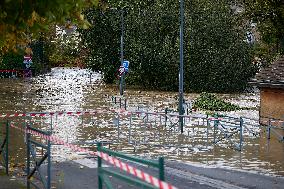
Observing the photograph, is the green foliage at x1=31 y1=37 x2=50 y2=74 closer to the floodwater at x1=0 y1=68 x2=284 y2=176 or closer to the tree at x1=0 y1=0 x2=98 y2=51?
the floodwater at x1=0 y1=68 x2=284 y2=176

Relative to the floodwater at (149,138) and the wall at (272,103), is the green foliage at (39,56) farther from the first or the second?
the wall at (272,103)

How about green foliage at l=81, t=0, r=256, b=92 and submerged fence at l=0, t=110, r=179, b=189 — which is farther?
green foliage at l=81, t=0, r=256, b=92

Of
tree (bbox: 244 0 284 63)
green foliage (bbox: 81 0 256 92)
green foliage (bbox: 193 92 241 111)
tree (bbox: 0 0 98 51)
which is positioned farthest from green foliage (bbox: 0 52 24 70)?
tree (bbox: 0 0 98 51)

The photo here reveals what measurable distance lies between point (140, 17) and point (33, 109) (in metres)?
21.3

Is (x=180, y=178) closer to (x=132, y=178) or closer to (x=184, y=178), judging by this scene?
(x=184, y=178)

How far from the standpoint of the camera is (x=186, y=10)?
54.1m

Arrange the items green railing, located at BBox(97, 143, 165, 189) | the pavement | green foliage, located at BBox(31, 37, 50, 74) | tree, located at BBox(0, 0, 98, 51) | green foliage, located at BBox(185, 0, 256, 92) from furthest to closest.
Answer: green foliage, located at BBox(31, 37, 50, 74) < green foliage, located at BBox(185, 0, 256, 92) < the pavement < tree, located at BBox(0, 0, 98, 51) < green railing, located at BBox(97, 143, 165, 189)

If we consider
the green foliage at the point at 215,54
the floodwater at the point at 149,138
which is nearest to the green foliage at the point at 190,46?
the green foliage at the point at 215,54

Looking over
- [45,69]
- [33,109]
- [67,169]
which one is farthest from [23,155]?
[45,69]

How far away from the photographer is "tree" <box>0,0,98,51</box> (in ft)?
32.3

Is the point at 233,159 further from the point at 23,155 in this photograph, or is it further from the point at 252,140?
the point at 23,155

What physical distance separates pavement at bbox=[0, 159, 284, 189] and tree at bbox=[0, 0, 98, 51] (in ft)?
12.1

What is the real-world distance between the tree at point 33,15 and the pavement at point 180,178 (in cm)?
369

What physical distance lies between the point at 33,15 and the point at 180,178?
19.3 ft
